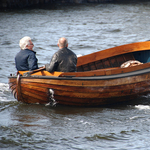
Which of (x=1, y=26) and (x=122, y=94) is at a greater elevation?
(x=1, y=26)

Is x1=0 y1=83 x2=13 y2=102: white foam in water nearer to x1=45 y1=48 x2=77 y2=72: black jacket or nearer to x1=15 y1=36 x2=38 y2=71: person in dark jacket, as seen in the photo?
x1=15 y1=36 x2=38 y2=71: person in dark jacket

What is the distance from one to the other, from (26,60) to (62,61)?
2.54 ft

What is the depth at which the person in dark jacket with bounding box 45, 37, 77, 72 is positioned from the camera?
6.42 m

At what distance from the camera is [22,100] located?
6754mm

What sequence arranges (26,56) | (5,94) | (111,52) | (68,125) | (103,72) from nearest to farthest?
(68,125)
(26,56)
(103,72)
(5,94)
(111,52)

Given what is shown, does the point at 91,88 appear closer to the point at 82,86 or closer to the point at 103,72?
the point at 82,86

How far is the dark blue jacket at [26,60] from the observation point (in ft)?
21.5

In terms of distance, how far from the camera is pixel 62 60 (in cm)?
644

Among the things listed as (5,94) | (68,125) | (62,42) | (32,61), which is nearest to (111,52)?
(62,42)

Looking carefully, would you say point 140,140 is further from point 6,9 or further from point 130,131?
point 6,9

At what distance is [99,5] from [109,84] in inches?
1039

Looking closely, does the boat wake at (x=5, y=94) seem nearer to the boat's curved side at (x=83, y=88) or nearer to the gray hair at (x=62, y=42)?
the boat's curved side at (x=83, y=88)

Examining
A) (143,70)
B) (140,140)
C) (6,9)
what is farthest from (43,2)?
(140,140)

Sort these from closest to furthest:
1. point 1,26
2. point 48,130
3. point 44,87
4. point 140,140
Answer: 1. point 140,140
2. point 48,130
3. point 44,87
4. point 1,26
